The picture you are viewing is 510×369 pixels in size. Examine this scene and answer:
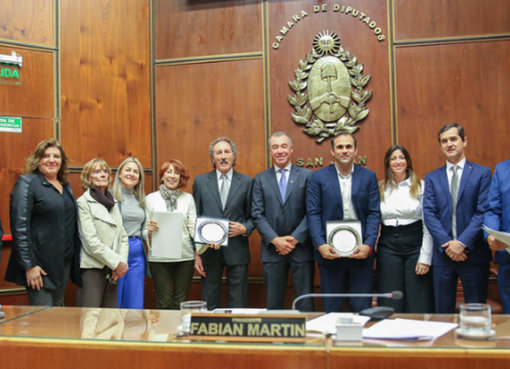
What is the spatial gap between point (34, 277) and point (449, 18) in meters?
4.00

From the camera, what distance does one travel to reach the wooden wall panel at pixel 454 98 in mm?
4430

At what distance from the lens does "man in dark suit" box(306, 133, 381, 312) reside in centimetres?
353

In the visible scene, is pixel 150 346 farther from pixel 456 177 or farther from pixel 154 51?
pixel 154 51

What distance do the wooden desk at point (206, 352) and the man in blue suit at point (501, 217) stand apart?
5.04 ft

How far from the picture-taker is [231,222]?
12.6 feet

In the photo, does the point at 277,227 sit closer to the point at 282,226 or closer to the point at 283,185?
the point at 282,226

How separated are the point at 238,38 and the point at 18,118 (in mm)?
2101

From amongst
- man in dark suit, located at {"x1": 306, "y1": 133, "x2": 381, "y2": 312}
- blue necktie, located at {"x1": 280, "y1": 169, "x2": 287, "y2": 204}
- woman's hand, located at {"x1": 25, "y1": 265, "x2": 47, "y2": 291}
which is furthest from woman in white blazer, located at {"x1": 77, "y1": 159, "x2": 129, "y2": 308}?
man in dark suit, located at {"x1": 306, "y1": 133, "x2": 381, "y2": 312}

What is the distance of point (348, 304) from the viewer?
406 cm

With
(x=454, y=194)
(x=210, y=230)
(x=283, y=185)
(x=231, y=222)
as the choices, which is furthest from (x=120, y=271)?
(x=454, y=194)

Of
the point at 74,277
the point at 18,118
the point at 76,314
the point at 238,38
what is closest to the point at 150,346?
the point at 76,314

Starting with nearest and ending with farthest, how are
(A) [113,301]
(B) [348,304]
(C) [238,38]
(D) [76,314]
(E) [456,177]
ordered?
(D) [76,314] < (E) [456,177] < (A) [113,301] < (B) [348,304] < (C) [238,38]

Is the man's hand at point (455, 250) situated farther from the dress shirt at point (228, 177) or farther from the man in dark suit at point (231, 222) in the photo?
the dress shirt at point (228, 177)

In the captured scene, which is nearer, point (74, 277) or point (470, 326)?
point (470, 326)
